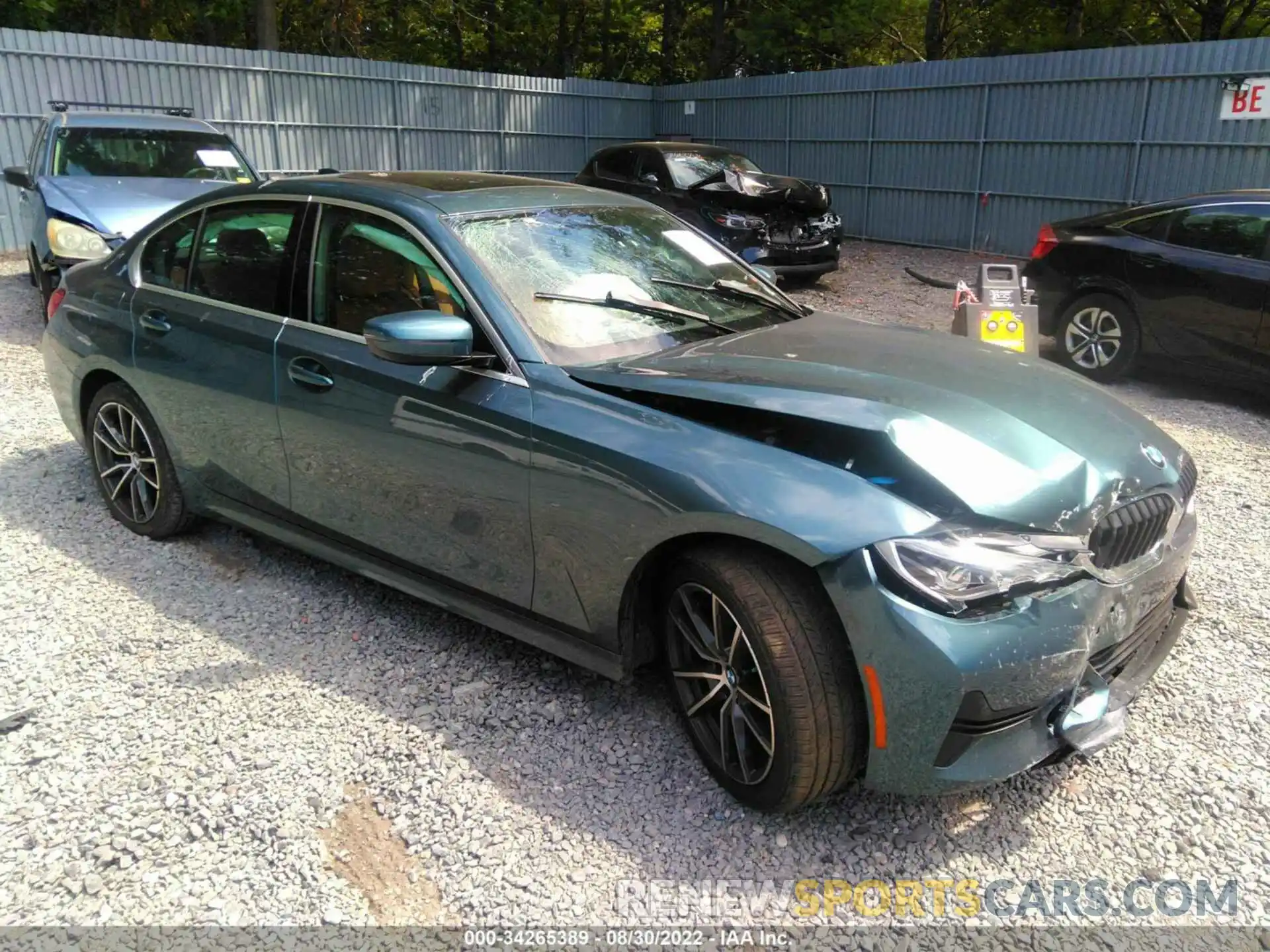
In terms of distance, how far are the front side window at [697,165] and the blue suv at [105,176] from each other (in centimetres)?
492

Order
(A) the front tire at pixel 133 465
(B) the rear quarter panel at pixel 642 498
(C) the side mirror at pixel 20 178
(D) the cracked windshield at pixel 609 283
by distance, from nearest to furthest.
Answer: (B) the rear quarter panel at pixel 642 498, (D) the cracked windshield at pixel 609 283, (A) the front tire at pixel 133 465, (C) the side mirror at pixel 20 178

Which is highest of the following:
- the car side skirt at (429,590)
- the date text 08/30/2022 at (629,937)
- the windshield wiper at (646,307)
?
the windshield wiper at (646,307)

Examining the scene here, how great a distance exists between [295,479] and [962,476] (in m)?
2.47

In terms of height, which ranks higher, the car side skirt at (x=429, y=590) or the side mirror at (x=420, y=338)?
the side mirror at (x=420, y=338)

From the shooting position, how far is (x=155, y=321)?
13.7 feet

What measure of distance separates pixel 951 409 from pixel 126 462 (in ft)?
12.3

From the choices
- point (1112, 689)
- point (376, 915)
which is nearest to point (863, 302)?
point (1112, 689)

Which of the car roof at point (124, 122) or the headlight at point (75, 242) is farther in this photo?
the car roof at point (124, 122)

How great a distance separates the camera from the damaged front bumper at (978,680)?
2.30m

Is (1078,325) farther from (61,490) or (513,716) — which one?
(61,490)

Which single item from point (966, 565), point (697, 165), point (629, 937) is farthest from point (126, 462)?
point (697, 165)

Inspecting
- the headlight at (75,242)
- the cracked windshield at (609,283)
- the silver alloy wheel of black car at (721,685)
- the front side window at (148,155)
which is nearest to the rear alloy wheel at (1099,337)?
the cracked windshield at (609,283)

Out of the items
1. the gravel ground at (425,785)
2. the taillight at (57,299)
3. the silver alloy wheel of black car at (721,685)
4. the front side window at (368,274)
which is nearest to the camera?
the gravel ground at (425,785)

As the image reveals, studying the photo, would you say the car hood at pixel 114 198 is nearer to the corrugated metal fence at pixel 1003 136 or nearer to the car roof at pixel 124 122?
the car roof at pixel 124 122
